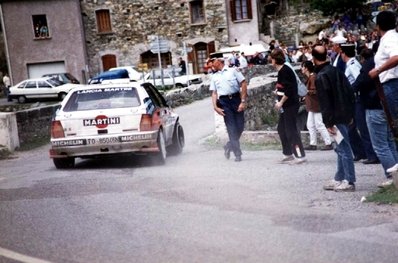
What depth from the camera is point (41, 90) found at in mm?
39531

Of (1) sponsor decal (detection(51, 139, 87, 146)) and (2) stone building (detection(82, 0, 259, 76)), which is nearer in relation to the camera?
(1) sponsor decal (detection(51, 139, 87, 146))

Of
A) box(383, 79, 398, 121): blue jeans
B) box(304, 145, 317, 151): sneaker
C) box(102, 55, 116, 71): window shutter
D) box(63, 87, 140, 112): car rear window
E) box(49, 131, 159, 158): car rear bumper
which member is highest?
box(383, 79, 398, 121): blue jeans

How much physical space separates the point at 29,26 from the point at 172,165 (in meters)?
38.3

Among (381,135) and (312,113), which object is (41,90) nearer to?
(312,113)

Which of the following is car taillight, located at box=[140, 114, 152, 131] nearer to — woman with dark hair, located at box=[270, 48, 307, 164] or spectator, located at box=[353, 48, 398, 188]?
woman with dark hair, located at box=[270, 48, 307, 164]

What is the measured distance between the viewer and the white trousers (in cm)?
1210

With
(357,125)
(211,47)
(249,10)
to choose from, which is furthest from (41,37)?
(357,125)

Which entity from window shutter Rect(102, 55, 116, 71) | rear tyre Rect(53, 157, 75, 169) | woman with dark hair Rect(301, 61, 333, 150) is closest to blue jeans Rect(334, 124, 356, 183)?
woman with dark hair Rect(301, 61, 333, 150)

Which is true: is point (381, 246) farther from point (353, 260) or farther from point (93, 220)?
point (93, 220)

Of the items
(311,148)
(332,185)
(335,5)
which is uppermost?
(335,5)

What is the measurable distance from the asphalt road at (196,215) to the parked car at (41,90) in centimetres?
2816

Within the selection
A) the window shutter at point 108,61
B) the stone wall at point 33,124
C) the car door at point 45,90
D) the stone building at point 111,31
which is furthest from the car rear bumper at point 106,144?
the window shutter at point 108,61

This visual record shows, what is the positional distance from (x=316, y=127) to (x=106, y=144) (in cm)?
404

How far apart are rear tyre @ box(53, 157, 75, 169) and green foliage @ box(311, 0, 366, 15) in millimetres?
32834
